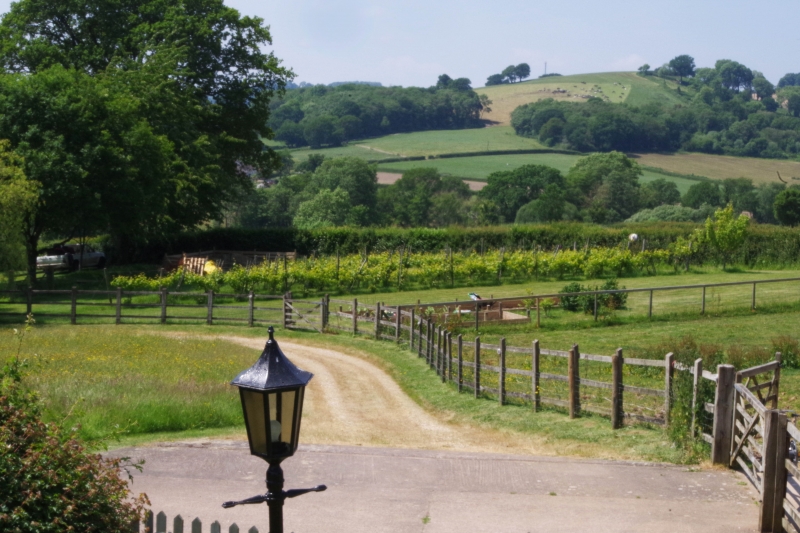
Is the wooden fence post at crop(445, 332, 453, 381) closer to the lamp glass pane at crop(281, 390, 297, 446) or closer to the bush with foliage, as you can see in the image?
the bush with foliage

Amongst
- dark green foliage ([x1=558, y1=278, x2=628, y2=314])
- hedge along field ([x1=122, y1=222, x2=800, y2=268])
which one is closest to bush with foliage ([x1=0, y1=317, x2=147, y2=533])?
dark green foliage ([x1=558, y1=278, x2=628, y2=314])

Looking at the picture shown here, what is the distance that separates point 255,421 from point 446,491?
18.9 feet

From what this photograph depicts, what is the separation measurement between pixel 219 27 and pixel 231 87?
350cm

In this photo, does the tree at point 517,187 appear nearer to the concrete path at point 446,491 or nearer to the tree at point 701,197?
the tree at point 701,197

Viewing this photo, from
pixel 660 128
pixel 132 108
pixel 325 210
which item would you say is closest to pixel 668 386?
pixel 132 108

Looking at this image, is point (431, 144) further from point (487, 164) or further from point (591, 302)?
point (591, 302)

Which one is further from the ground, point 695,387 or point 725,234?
point 725,234

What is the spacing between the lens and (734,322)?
29.8 m

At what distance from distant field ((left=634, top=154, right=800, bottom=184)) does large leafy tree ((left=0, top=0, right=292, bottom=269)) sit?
3262 inches

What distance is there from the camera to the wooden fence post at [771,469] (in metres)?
9.23

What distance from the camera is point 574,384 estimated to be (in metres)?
15.6

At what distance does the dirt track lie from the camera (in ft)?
48.3

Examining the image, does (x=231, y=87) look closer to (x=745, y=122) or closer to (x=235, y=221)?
(x=235, y=221)

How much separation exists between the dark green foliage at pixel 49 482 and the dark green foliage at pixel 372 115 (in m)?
152
